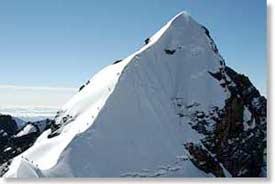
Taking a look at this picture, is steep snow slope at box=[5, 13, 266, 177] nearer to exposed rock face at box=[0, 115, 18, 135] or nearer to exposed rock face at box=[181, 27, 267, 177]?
exposed rock face at box=[181, 27, 267, 177]

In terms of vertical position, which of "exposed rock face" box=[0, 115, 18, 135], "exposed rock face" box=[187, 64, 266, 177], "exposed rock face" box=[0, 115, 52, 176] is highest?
"exposed rock face" box=[0, 115, 18, 135]

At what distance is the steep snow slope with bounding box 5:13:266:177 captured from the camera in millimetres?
3443

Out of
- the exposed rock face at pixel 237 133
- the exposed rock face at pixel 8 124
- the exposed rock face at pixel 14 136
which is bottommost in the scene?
the exposed rock face at pixel 237 133

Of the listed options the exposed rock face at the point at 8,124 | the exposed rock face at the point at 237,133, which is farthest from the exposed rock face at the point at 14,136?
the exposed rock face at the point at 237,133

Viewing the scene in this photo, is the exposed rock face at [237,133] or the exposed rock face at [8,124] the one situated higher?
the exposed rock face at [8,124]

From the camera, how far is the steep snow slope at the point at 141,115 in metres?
3.44

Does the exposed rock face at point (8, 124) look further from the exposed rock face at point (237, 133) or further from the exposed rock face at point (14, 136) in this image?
the exposed rock face at point (237, 133)

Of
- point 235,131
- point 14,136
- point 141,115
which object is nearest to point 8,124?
point 14,136

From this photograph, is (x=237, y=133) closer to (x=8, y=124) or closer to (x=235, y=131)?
(x=235, y=131)

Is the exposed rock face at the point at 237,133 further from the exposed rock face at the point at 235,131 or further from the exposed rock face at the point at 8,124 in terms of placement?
the exposed rock face at the point at 8,124

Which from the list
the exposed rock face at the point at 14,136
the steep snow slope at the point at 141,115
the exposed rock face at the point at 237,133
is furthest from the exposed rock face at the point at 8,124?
the exposed rock face at the point at 237,133

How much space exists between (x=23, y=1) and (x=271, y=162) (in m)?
1.86

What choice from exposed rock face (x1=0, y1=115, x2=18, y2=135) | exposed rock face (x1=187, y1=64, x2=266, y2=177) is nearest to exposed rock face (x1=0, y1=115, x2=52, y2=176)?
exposed rock face (x1=0, y1=115, x2=18, y2=135)

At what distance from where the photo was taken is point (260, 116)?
3.50 metres
